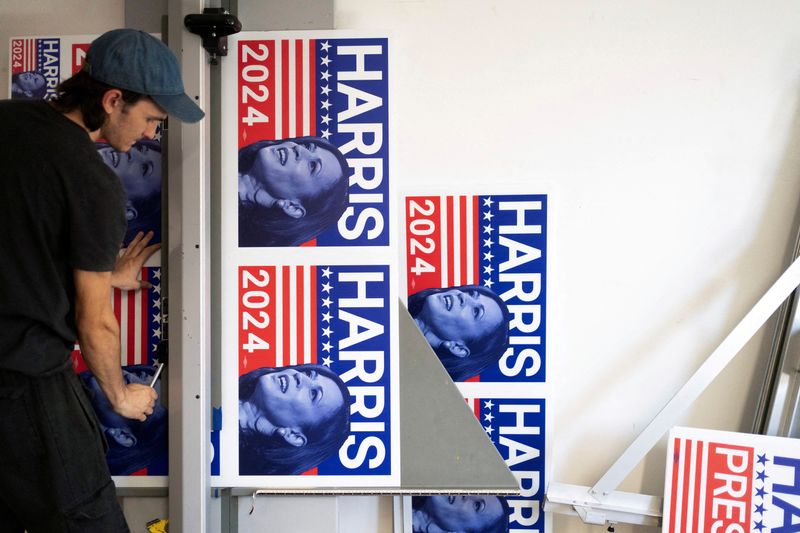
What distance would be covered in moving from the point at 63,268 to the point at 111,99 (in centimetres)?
34

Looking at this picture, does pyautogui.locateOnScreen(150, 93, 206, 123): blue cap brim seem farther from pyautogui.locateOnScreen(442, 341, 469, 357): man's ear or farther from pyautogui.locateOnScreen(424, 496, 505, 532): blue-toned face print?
pyautogui.locateOnScreen(424, 496, 505, 532): blue-toned face print

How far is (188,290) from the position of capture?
1.61m

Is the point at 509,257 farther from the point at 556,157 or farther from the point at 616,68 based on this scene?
the point at 616,68

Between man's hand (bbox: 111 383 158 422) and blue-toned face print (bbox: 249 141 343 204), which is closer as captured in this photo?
man's hand (bbox: 111 383 158 422)

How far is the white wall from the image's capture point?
173 centimetres

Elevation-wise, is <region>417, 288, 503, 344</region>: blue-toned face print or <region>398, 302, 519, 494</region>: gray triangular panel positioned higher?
<region>417, 288, 503, 344</region>: blue-toned face print

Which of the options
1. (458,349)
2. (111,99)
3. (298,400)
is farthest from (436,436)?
(111,99)

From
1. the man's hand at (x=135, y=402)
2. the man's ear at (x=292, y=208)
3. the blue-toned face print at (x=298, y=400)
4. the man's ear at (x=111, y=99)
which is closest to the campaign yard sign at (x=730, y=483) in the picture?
the blue-toned face print at (x=298, y=400)

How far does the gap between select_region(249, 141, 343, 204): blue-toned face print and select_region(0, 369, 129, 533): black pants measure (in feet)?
2.25

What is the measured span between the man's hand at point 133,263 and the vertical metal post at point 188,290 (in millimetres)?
100

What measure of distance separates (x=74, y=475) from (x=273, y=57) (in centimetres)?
110

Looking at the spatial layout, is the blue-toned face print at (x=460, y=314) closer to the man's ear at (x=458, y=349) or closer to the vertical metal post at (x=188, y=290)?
the man's ear at (x=458, y=349)

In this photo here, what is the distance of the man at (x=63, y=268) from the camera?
117cm

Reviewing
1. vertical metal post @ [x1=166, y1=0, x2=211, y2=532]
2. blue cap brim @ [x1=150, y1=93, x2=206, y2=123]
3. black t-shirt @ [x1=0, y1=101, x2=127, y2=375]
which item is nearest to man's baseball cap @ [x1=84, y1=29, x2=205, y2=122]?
blue cap brim @ [x1=150, y1=93, x2=206, y2=123]
